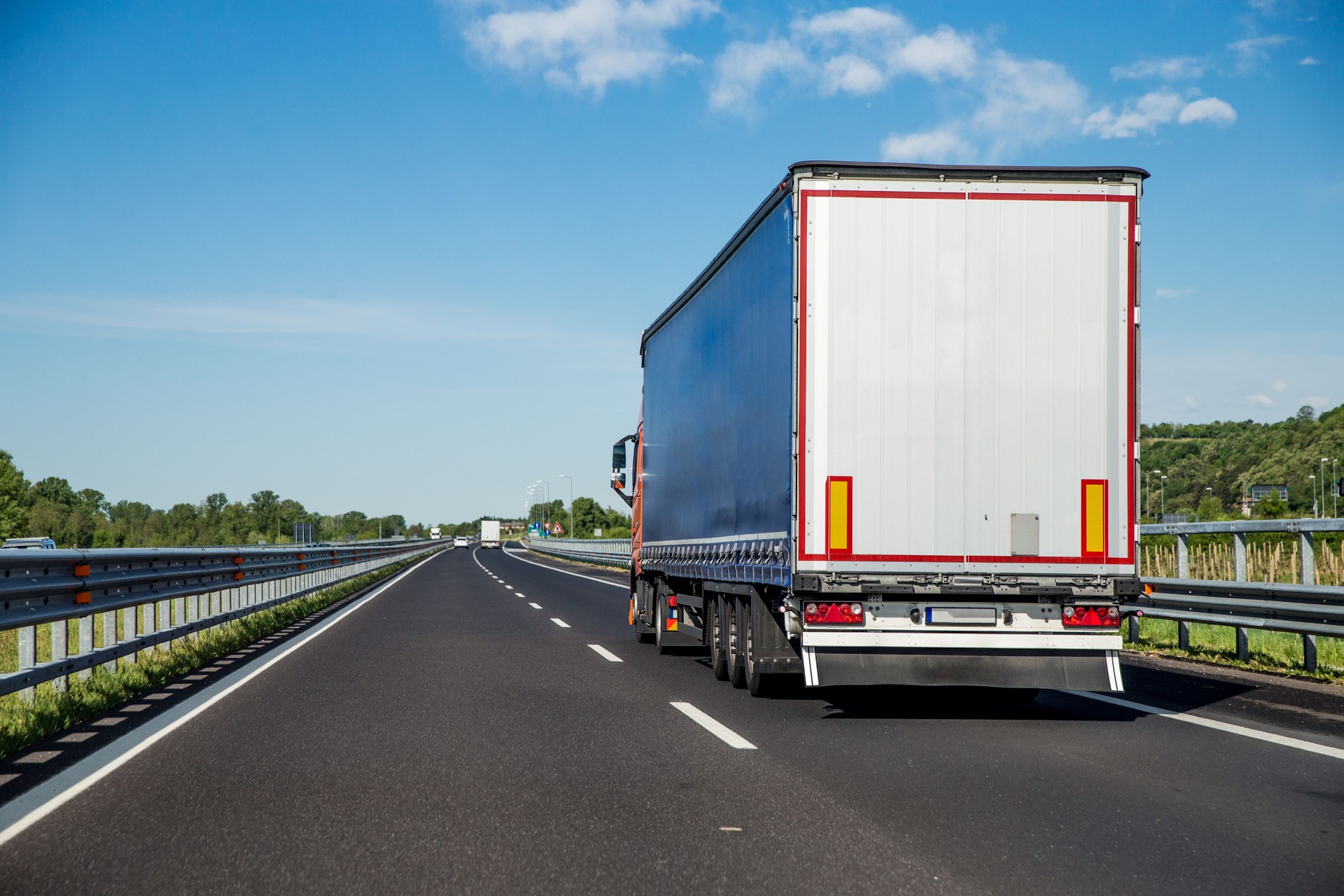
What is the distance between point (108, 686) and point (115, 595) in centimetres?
81

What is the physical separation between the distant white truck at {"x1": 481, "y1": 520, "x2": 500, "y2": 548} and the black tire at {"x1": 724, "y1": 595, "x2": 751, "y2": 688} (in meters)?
108

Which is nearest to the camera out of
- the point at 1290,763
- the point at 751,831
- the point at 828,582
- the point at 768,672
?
the point at 751,831

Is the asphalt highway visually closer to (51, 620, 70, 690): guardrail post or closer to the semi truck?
the semi truck

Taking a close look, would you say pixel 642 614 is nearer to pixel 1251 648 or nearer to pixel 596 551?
pixel 1251 648

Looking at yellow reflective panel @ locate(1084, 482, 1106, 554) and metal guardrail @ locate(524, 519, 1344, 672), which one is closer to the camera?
yellow reflective panel @ locate(1084, 482, 1106, 554)

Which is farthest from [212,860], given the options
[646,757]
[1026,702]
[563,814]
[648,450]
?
[648,450]

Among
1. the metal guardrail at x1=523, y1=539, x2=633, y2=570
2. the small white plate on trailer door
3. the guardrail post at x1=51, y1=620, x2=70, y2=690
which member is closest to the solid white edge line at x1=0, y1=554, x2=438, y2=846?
the guardrail post at x1=51, y1=620, x2=70, y2=690

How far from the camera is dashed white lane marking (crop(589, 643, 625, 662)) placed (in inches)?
506

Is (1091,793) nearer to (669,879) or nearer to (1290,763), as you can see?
(1290,763)

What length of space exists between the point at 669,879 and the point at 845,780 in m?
2.09

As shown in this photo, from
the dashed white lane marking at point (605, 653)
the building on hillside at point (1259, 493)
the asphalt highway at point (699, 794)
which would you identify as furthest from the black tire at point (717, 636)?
the building on hillside at point (1259, 493)

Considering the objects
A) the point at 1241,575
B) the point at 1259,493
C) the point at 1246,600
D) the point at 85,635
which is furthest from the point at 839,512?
the point at 1259,493

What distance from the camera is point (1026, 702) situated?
9.57m

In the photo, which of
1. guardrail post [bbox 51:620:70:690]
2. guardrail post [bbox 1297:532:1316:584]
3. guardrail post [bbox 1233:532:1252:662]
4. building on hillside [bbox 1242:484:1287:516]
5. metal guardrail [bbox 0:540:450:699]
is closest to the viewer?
metal guardrail [bbox 0:540:450:699]
